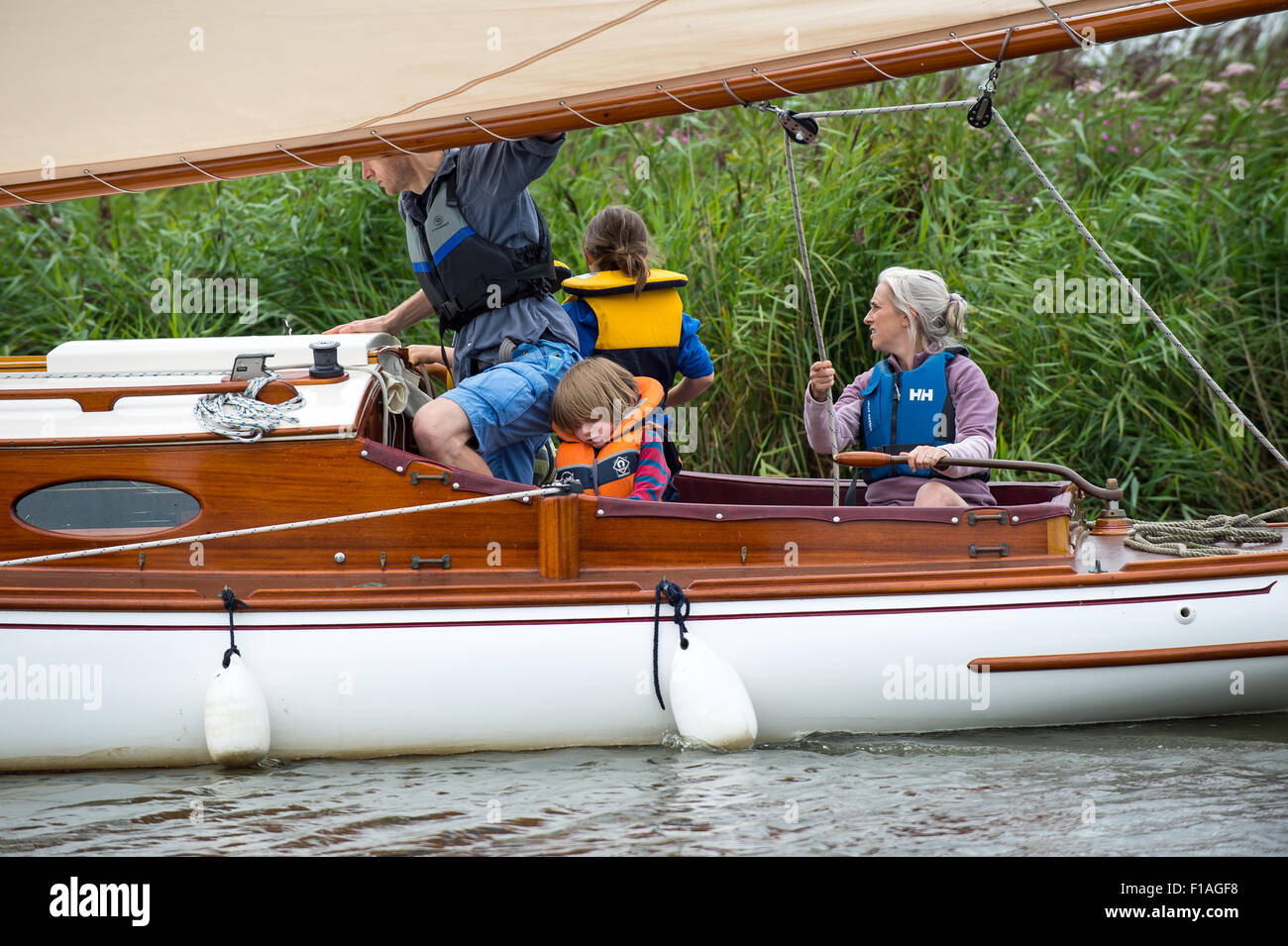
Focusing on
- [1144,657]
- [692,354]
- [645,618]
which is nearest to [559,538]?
[645,618]

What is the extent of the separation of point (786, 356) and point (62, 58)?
3.18 meters

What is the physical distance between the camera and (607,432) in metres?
4.12

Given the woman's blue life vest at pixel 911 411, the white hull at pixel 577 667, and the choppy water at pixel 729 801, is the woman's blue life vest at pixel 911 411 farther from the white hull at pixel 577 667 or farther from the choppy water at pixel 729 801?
the choppy water at pixel 729 801

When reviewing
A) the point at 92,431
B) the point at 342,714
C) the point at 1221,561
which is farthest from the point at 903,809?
the point at 92,431

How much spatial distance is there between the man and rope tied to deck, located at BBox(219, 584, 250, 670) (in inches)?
26.2

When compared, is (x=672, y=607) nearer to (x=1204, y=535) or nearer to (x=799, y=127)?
(x=799, y=127)

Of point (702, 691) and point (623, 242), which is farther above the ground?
point (623, 242)

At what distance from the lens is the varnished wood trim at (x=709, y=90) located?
11.5ft

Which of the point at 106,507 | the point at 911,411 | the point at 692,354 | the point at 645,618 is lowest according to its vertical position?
the point at 645,618

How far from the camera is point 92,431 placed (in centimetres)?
387

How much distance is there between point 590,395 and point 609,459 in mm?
A: 201

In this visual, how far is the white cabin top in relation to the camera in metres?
3.88

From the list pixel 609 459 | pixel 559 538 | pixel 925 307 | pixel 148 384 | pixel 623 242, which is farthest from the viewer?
pixel 623 242

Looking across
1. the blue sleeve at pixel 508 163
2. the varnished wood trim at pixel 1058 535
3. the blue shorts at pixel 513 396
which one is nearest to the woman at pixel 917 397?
the varnished wood trim at pixel 1058 535
